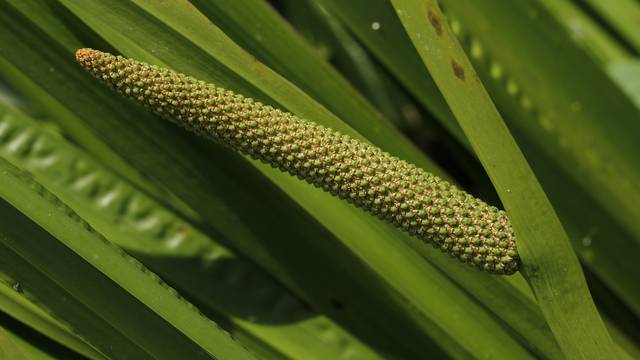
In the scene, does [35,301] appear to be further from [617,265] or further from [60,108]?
[617,265]

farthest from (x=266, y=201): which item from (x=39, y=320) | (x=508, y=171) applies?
(x=508, y=171)

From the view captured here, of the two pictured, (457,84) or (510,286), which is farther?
(510,286)

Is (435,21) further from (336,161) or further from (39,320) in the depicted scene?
(39,320)

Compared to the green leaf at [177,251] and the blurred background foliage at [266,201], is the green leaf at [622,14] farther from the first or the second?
the green leaf at [177,251]

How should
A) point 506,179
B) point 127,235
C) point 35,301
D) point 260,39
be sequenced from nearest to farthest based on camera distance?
1. point 506,179
2. point 35,301
3. point 260,39
4. point 127,235

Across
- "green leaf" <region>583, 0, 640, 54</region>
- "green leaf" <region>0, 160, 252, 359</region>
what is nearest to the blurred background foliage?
"green leaf" <region>0, 160, 252, 359</region>

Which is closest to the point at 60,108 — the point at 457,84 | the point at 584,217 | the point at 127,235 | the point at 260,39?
the point at 127,235

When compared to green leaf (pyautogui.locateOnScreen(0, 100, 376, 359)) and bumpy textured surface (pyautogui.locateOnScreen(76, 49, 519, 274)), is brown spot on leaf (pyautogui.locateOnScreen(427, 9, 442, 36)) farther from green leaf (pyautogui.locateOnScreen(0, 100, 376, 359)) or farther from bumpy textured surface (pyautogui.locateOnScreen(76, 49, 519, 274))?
green leaf (pyautogui.locateOnScreen(0, 100, 376, 359))
